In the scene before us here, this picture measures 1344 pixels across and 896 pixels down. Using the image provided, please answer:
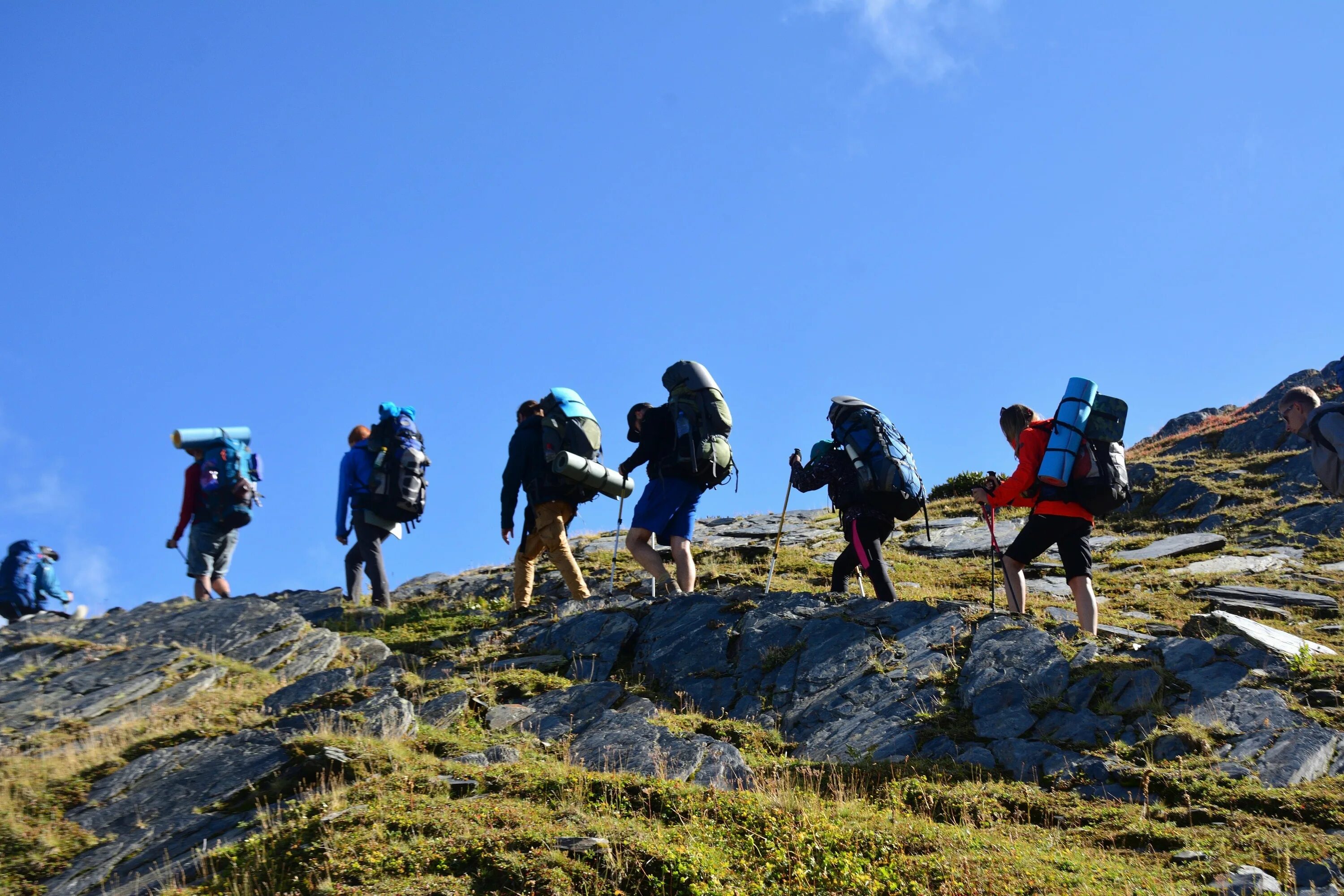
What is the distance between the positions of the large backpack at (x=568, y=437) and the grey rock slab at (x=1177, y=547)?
28.2 ft

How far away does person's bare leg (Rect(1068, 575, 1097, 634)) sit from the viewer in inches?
370

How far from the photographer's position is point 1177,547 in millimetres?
16547

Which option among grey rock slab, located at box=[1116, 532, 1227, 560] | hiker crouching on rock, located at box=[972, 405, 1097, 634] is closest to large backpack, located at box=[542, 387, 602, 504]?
hiker crouching on rock, located at box=[972, 405, 1097, 634]

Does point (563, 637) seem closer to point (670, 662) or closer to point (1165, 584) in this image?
point (670, 662)

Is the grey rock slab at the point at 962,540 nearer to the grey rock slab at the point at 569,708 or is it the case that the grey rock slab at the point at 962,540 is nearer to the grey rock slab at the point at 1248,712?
the grey rock slab at the point at 569,708

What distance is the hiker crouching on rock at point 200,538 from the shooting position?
15031 mm

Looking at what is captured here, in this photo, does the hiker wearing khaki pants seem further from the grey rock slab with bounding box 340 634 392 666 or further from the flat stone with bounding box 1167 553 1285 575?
the flat stone with bounding box 1167 553 1285 575

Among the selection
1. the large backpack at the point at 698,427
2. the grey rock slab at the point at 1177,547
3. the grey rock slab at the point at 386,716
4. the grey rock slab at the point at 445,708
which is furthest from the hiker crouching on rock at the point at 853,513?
the grey rock slab at the point at 1177,547

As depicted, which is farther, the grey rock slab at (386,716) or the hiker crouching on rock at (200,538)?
the hiker crouching on rock at (200,538)

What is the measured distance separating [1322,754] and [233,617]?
11389 millimetres

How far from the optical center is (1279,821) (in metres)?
6.34

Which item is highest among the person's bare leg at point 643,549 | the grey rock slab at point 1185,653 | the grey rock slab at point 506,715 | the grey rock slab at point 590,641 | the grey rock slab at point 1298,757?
the person's bare leg at point 643,549

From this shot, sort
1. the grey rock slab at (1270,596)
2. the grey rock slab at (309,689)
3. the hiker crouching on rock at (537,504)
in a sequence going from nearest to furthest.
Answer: the grey rock slab at (309,689)
the grey rock slab at (1270,596)
the hiker crouching on rock at (537,504)

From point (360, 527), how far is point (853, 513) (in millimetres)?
6812
